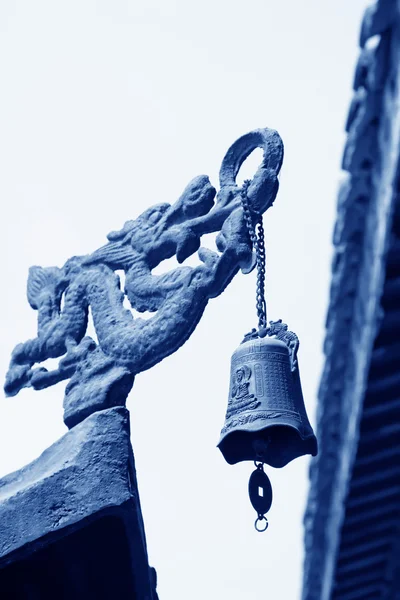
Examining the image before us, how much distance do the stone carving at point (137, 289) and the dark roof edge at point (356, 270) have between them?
107 cm

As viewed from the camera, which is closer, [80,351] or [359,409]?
[359,409]

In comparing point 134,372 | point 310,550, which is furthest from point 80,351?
point 310,550

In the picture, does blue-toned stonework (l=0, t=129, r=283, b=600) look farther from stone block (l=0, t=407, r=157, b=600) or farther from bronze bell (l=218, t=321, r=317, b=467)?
bronze bell (l=218, t=321, r=317, b=467)

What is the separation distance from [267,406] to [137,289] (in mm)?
817

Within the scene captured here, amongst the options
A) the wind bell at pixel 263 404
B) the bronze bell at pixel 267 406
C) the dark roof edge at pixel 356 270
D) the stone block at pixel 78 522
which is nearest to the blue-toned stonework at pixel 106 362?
the stone block at pixel 78 522

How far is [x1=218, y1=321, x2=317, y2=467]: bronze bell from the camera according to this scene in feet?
14.0

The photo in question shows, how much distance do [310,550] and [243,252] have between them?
135cm

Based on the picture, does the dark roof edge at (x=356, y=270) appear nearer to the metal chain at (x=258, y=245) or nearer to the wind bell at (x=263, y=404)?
the wind bell at (x=263, y=404)

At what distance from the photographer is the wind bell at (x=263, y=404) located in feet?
13.9

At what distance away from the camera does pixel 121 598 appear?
3.87m

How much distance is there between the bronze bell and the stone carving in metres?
0.38

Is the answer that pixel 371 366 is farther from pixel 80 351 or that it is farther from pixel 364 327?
pixel 80 351

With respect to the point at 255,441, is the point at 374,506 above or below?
below

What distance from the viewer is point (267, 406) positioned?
14.2 ft
